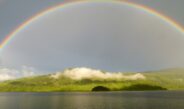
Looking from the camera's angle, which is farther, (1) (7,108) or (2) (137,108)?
(1) (7,108)

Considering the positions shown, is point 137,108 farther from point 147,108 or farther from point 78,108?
point 78,108

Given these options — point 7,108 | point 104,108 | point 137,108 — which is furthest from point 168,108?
point 7,108

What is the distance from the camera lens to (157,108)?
116 metres

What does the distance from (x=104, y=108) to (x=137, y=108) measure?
1694 centimetres

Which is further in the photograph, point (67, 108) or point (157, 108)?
point (67, 108)

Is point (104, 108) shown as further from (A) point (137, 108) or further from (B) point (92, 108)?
(A) point (137, 108)

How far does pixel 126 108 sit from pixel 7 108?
6352 cm

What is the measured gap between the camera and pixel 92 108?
407ft

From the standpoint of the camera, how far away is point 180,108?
112062 millimetres

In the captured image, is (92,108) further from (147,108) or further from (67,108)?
(147,108)

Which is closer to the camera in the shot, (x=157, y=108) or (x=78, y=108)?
(x=157, y=108)

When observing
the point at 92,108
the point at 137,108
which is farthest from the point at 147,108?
the point at 92,108

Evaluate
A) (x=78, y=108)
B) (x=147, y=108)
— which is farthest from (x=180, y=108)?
(x=78, y=108)

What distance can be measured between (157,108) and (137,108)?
9587 millimetres
